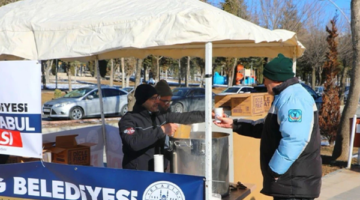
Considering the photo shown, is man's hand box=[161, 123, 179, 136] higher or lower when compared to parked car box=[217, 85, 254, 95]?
higher

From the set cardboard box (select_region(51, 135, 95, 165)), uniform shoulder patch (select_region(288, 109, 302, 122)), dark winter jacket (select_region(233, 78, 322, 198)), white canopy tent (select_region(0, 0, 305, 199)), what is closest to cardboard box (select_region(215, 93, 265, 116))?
white canopy tent (select_region(0, 0, 305, 199))

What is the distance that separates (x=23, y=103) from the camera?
137 inches

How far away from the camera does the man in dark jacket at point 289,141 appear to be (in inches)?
113

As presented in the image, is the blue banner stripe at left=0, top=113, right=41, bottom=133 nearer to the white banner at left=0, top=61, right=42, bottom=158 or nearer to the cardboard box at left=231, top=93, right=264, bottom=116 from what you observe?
the white banner at left=0, top=61, right=42, bottom=158

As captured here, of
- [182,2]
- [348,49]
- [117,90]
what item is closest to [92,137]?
[182,2]

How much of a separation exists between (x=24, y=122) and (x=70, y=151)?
1.63 metres

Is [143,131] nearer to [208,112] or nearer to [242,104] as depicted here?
[208,112]

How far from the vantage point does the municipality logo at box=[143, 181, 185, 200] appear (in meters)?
3.15

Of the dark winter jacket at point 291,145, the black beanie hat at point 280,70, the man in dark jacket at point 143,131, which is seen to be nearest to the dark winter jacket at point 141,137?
the man in dark jacket at point 143,131

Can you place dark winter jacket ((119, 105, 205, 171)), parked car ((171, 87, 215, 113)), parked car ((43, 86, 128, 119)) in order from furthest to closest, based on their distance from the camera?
parked car ((43, 86, 128, 119)) → parked car ((171, 87, 215, 113)) → dark winter jacket ((119, 105, 205, 171))

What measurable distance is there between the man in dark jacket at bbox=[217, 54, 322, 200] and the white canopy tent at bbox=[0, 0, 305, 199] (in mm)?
449

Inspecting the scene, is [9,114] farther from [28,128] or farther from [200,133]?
[200,133]

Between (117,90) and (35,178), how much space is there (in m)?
13.5

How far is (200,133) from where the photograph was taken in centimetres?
407
